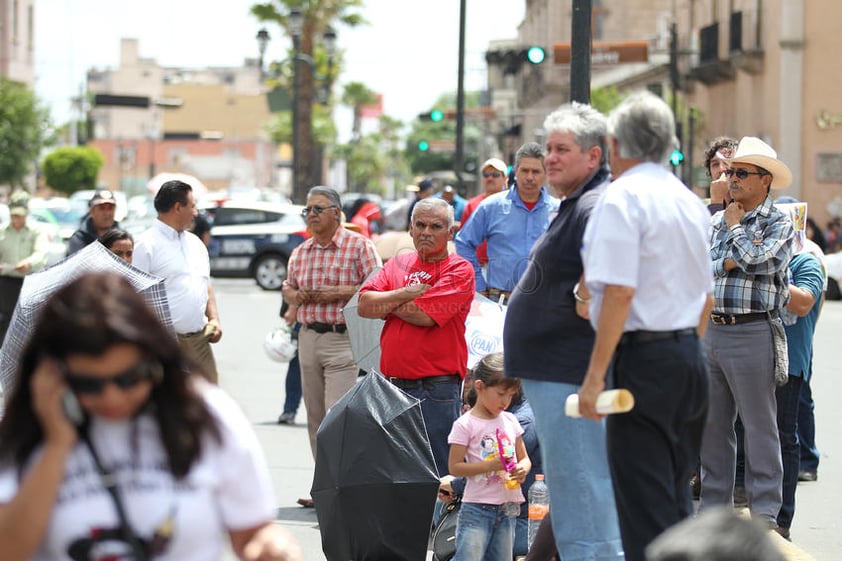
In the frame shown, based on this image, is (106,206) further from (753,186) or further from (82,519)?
(82,519)

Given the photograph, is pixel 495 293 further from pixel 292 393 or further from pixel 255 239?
pixel 255 239

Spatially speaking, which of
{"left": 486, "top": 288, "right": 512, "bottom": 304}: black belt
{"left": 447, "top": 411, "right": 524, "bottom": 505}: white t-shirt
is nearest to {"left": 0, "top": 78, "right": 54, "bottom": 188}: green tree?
{"left": 486, "top": 288, "right": 512, "bottom": 304}: black belt

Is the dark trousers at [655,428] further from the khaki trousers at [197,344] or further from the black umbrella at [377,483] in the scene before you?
the khaki trousers at [197,344]

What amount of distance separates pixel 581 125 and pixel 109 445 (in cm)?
289

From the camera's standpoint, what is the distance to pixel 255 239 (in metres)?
28.2

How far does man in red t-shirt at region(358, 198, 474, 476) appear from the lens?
7359mm

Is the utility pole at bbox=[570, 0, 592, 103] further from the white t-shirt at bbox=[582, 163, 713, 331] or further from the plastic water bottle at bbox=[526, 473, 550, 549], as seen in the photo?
the white t-shirt at bbox=[582, 163, 713, 331]

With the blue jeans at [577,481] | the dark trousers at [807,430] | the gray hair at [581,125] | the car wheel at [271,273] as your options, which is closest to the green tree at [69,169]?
the car wheel at [271,273]

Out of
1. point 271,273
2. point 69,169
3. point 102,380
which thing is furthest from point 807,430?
point 69,169

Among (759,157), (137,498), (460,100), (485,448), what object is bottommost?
(485,448)

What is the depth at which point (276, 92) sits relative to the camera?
34.8 metres

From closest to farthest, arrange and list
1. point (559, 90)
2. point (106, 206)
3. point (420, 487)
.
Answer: point (420, 487) < point (106, 206) < point (559, 90)

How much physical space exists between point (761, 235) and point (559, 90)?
199 ft

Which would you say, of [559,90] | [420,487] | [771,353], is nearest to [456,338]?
[420,487]
